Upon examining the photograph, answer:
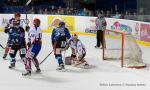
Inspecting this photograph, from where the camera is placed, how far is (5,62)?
11.3 meters

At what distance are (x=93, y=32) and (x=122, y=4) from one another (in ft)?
15.1

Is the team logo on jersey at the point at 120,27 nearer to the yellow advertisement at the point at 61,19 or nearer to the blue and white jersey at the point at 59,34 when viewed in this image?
the yellow advertisement at the point at 61,19

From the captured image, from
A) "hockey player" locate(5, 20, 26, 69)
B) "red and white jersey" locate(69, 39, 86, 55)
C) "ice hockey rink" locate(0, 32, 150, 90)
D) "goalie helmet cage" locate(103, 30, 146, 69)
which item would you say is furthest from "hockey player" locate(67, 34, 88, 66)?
"hockey player" locate(5, 20, 26, 69)

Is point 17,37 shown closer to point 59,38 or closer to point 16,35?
point 16,35

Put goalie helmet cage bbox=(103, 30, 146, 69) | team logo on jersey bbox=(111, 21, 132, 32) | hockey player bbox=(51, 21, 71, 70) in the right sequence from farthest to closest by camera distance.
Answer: team logo on jersey bbox=(111, 21, 132, 32)
goalie helmet cage bbox=(103, 30, 146, 69)
hockey player bbox=(51, 21, 71, 70)

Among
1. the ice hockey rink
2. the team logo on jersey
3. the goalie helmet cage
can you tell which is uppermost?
the team logo on jersey

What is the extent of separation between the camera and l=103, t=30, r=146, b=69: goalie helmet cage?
10.9 metres

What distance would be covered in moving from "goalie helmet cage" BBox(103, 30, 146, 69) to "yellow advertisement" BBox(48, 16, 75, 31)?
627cm

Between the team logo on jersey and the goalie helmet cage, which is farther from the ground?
the team logo on jersey

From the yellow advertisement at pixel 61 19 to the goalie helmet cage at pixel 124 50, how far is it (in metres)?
6.27

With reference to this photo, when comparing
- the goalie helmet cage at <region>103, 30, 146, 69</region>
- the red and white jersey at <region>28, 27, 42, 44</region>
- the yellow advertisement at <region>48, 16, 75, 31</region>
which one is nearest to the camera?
the red and white jersey at <region>28, 27, 42, 44</region>

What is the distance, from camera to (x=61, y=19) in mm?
19469

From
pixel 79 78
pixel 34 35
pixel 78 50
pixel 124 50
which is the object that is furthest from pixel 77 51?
pixel 34 35

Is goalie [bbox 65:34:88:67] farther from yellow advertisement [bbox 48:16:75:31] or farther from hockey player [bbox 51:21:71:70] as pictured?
yellow advertisement [bbox 48:16:75:31]
